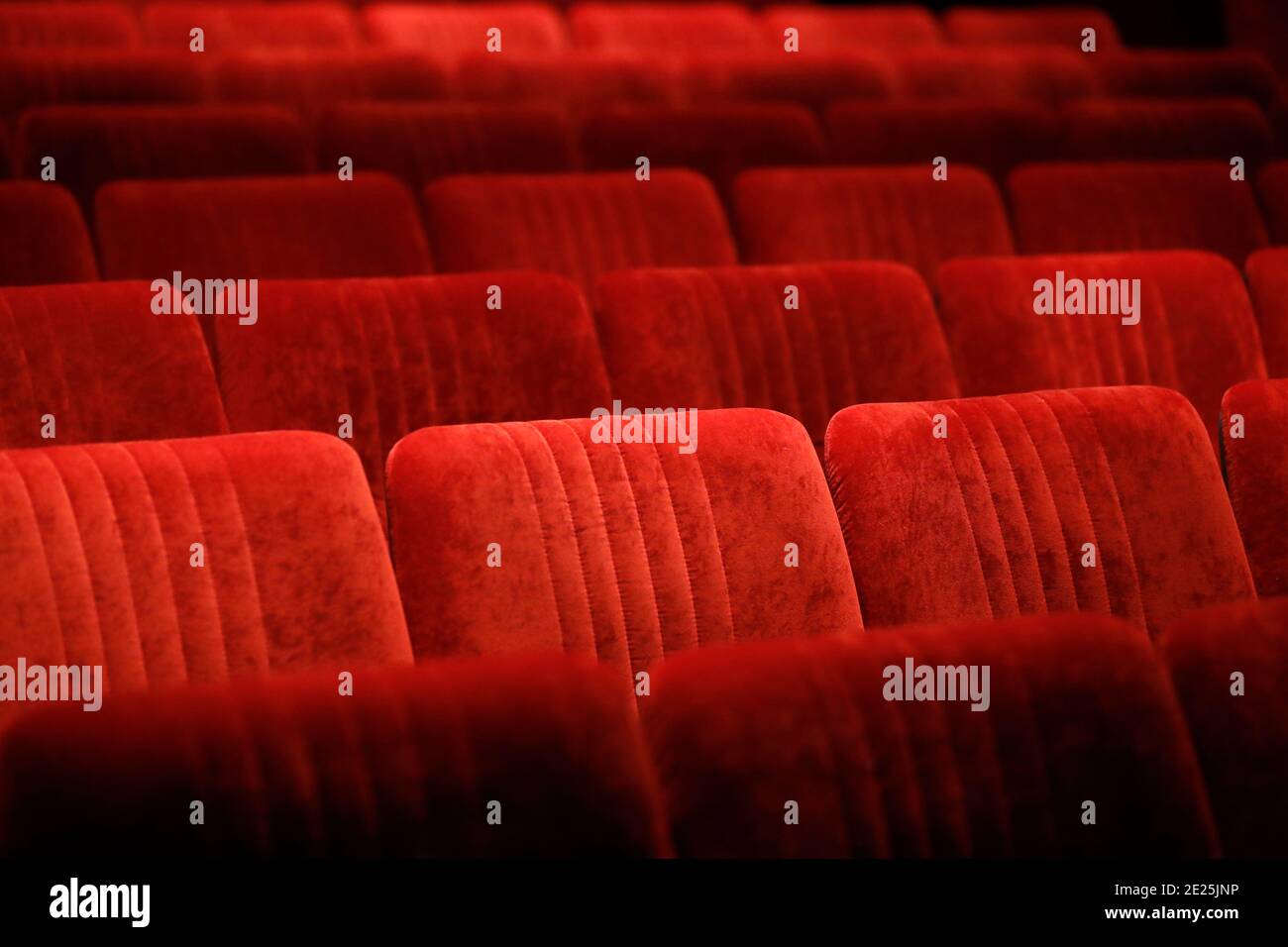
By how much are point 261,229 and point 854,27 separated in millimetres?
1068

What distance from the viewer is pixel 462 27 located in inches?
60.7

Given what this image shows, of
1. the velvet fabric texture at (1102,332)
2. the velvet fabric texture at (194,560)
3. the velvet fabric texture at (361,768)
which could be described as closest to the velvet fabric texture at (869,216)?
the velvet fabric texture at (1102,332)

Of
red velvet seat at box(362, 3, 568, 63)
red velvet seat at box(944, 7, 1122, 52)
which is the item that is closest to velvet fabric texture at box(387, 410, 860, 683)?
red velvet seat at box(362, 3, 568, 63)

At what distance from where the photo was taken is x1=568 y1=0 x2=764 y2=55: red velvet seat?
155 cm

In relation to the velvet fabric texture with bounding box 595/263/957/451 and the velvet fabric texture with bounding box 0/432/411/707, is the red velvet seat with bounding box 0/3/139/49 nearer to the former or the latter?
the velvet fabric texture with bounding box 595/263/957/451

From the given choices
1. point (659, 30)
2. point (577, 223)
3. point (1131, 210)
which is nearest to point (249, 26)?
point (659, 30)

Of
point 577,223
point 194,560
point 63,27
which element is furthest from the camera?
point 63,27

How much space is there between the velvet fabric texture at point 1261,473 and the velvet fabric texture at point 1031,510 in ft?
0.06

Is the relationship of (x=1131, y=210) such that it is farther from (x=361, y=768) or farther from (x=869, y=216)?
(x=361, y=768)

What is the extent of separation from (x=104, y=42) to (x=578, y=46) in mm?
512

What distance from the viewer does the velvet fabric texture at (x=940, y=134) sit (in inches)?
41.3

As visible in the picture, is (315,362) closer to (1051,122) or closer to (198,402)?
(198,402)

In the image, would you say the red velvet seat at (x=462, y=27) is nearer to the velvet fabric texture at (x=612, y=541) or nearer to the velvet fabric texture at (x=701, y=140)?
the velvet fabric texture at (x=701, y=140)

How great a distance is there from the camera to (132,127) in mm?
875
